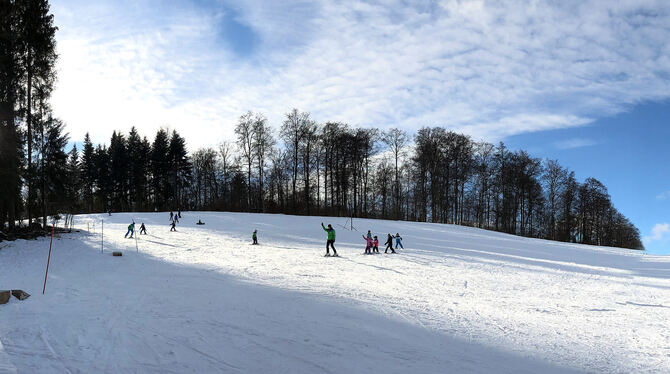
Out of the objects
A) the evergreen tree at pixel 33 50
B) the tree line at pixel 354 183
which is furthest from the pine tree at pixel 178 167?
the evergreen tree at pixel 33 50

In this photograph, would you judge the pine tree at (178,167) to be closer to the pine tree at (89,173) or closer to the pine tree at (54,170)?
the pine tree at (89,173)

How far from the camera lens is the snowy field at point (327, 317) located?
5.85 meters

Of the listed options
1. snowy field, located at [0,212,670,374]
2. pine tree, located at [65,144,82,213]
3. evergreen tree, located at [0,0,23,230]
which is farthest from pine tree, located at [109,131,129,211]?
snowy field, located at [0,212,670,374]

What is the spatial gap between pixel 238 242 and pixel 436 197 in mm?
34061

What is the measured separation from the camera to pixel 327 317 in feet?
26.0

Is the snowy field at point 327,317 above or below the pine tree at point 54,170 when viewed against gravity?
below

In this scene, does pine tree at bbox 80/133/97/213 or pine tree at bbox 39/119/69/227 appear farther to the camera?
pine tree at bbox 80/133/97/213

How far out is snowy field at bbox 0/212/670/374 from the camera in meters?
5.85

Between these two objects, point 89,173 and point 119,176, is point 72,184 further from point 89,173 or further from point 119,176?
point 89,173

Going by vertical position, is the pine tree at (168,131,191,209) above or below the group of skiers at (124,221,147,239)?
above

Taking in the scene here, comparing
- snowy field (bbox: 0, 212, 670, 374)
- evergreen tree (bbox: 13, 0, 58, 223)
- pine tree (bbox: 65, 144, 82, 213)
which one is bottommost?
snowy field (bbox: 0, 212, 670, 374)

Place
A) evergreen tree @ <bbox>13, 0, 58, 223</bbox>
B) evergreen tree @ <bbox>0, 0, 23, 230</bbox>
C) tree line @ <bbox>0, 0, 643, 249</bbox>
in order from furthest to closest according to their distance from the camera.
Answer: tree line @ <bbox>0, 0, 643, 249</bbox>
evergreen tree @ <bbox>13, 0, 58, 223</bbox>
evergreen tree @ <bbox>0, 0, 23, 230</bbox>

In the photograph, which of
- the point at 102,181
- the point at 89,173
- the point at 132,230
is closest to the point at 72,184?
the point at 132,230

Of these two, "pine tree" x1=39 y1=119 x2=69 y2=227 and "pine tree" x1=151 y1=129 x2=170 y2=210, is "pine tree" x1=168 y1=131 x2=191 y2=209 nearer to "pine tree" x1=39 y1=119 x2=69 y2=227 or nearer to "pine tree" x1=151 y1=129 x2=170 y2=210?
"pine tree" x1=151 y1=129 x2=170 y2=210
